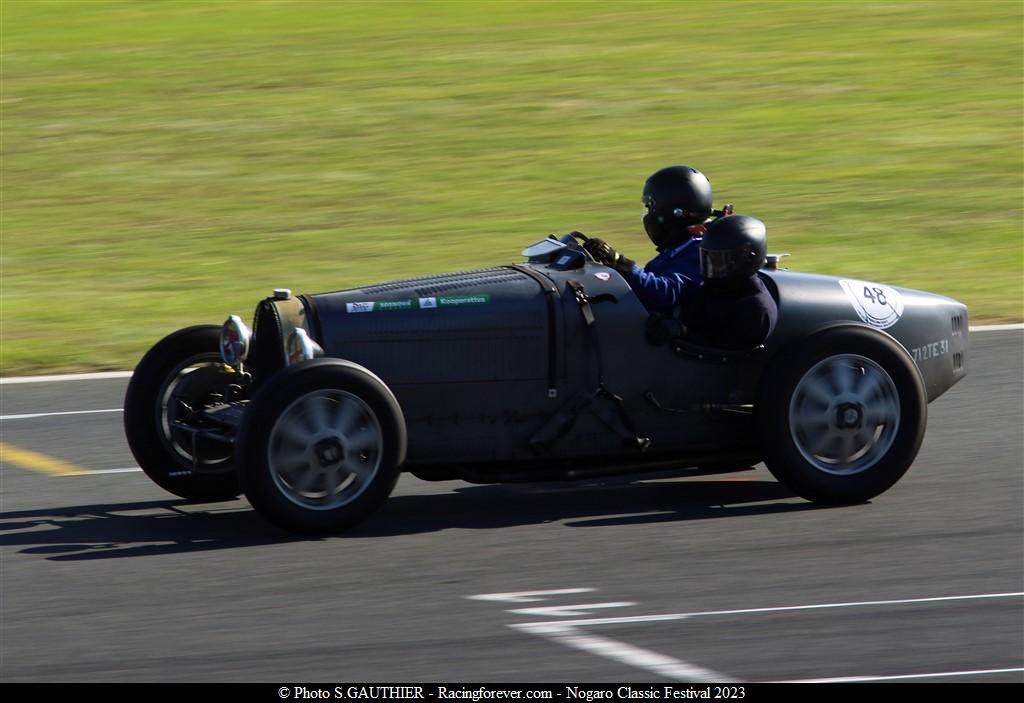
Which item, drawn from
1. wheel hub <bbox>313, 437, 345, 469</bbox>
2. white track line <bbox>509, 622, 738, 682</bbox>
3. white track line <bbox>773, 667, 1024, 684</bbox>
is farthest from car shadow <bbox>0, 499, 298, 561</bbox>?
white track line <bbox>773, 667, 1024, 684</bbox>

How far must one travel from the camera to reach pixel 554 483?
8.79 metres

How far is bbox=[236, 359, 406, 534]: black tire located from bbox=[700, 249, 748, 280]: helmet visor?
1.63 metres

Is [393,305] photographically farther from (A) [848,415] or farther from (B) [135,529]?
(A) [848,415]

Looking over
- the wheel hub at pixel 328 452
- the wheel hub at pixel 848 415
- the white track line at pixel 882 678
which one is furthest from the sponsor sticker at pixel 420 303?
the white track line at pixel 882 678

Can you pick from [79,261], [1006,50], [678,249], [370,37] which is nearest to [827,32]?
[1006,50]

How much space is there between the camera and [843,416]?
802cm

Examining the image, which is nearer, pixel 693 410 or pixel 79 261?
pixel 693 410

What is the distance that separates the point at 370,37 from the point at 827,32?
7.61 m

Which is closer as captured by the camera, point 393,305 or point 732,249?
point 393,305

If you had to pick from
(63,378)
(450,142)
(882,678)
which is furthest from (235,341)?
(450,142)

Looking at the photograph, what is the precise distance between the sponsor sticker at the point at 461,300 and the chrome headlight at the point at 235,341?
881 millimetres

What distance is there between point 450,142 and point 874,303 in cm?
1423

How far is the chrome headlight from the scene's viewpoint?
7.96 meters

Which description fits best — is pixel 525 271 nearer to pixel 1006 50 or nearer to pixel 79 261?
pixel 79 261
